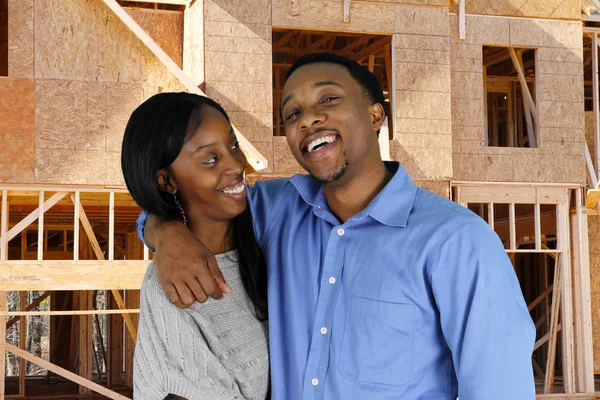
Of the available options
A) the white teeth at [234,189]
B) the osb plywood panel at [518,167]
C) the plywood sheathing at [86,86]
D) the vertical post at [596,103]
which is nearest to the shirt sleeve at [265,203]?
the white teeth at [234,189]

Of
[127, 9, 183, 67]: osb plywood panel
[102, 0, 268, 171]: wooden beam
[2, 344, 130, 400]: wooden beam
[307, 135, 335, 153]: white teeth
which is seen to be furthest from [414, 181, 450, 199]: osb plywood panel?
[307, 135, 335, 153]: white teeth

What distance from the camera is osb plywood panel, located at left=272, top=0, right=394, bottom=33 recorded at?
1095 centimetres

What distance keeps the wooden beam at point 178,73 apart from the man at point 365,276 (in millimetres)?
5972

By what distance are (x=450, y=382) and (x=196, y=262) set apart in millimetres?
849

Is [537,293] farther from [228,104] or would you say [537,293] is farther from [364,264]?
[364,264]

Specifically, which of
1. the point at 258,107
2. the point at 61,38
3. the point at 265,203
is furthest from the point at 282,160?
the point at 265,203

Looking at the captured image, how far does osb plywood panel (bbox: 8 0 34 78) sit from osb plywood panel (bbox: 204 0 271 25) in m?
2.38

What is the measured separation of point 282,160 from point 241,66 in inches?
57.0

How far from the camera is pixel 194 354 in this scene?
244cm

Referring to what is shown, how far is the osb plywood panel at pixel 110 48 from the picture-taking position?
9586 millimetres

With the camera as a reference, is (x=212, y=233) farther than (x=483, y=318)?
Yes

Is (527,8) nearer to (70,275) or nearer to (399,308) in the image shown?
(70,275)

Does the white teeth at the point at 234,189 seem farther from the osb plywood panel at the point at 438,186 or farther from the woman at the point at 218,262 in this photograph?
the osb plywood panel at the point at 438,186

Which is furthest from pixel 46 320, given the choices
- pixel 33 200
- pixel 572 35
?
pixel 572 35
